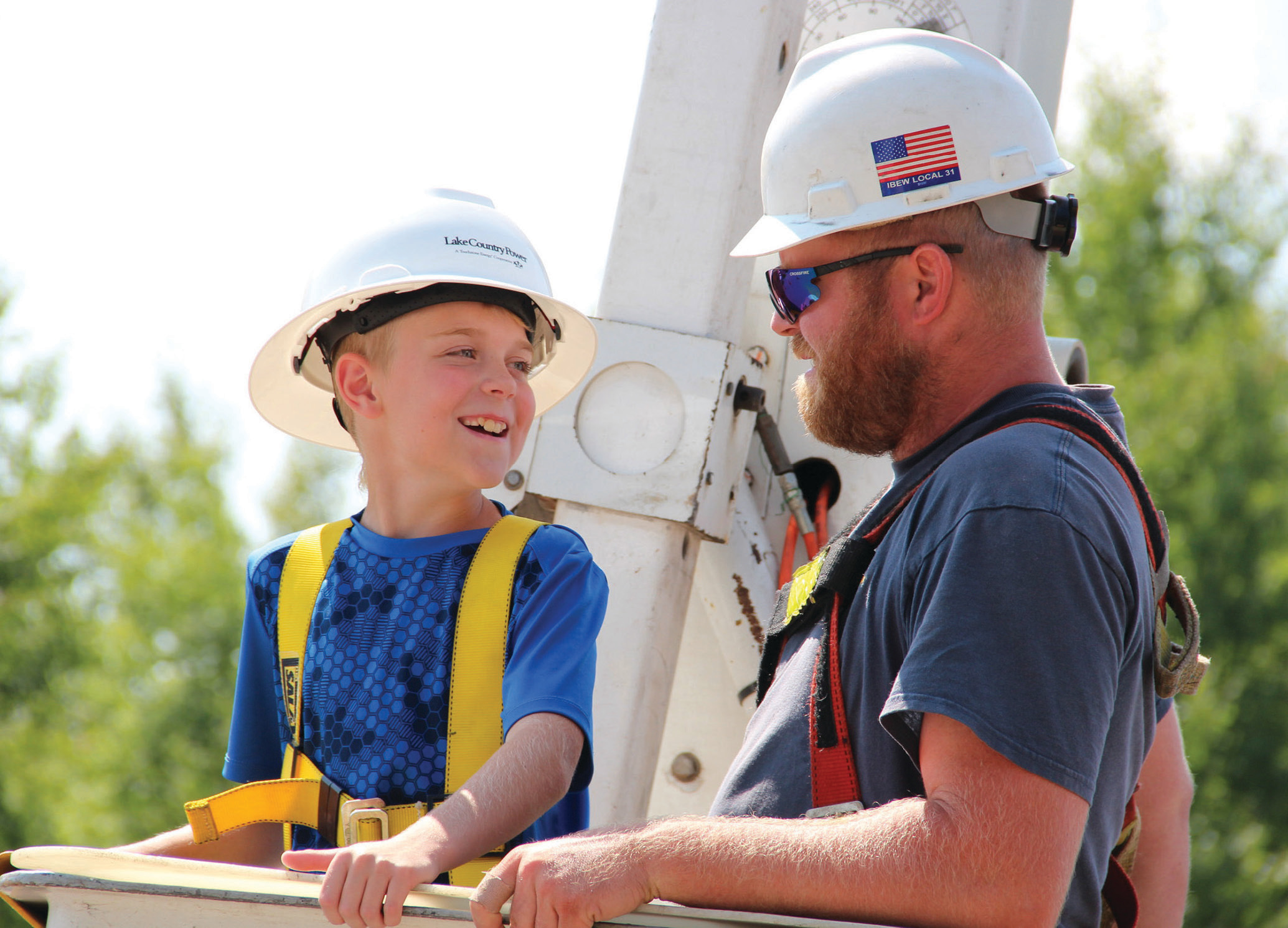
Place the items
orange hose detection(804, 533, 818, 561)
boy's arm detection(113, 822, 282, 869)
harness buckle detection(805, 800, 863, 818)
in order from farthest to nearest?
orange hose detection(804, 533, 818, 561), boy's arm detection(113, 822, 282, 869), harness buckle detection(805, 800, 863, 818)

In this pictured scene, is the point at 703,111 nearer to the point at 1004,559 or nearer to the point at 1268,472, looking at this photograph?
the point at 1004,559

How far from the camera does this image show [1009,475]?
1522mm

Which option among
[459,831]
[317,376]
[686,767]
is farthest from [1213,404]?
[459,831]

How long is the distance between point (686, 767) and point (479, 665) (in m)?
1.36

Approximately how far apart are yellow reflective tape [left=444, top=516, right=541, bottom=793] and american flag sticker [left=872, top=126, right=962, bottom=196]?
2.81 feet

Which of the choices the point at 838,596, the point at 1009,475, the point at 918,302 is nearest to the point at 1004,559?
the point at 1009,475

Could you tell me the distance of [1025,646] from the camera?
142cm

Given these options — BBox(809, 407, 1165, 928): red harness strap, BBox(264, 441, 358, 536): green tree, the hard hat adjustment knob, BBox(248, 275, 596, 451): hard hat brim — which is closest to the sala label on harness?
BBox(248, 275, 596, 451): hard hat brim

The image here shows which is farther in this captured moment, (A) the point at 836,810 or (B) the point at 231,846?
(B) the point at 231,846

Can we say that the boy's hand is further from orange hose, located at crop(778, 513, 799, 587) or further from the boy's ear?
orange hose, located at crop(778, 513, 799, 587)

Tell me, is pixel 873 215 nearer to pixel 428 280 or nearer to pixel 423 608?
pixel 428 280

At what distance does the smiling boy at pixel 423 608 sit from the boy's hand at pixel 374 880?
0.13 m

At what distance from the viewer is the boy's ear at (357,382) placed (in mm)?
2373

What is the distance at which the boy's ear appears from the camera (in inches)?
93.4
